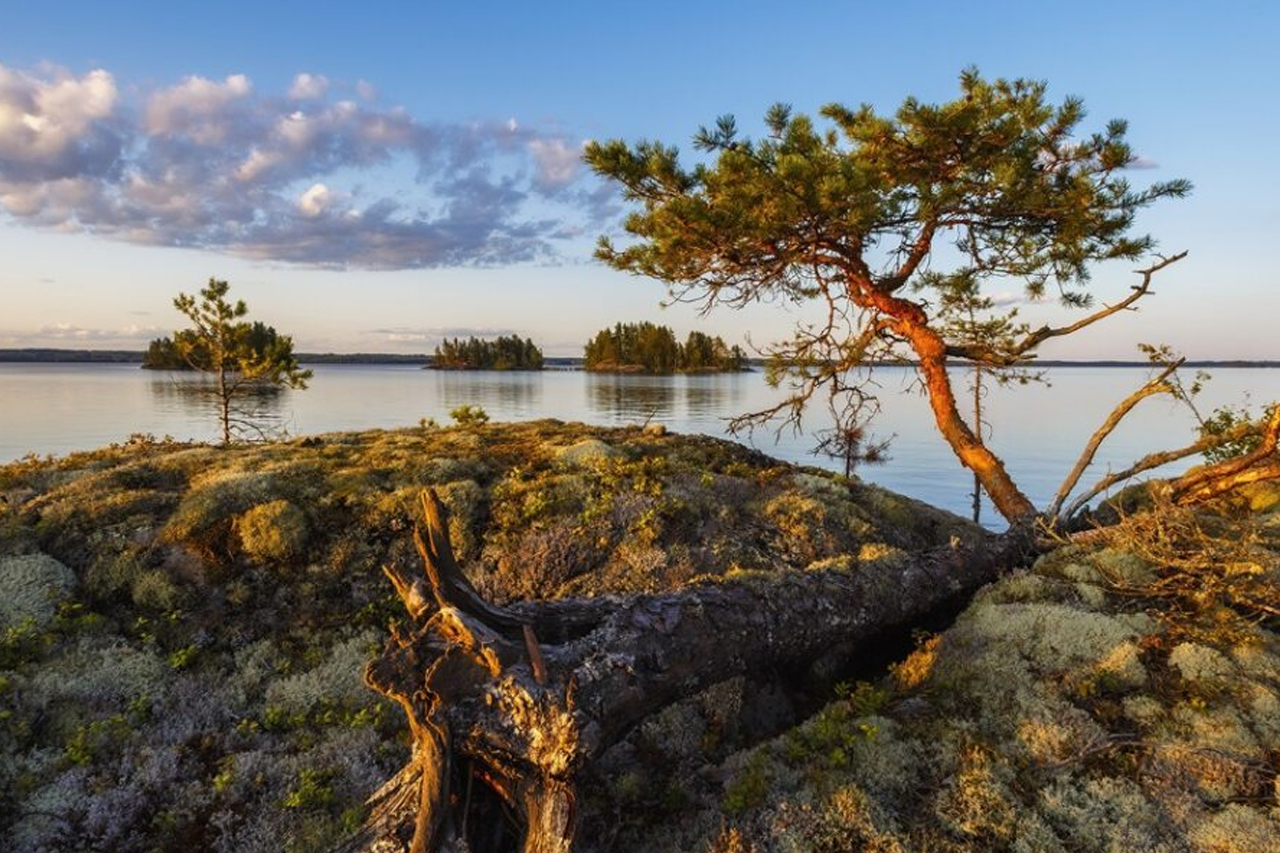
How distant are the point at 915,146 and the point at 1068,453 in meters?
36.6

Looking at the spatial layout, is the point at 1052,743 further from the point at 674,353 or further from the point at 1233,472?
the point at 674,353

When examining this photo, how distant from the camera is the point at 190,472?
43.4 feet

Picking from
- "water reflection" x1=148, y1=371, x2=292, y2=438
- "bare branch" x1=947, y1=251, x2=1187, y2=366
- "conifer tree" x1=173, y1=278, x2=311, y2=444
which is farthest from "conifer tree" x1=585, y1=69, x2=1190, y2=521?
"water reflection" x1=148, y1=371, x2=292, y2=438

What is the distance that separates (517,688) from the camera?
5555 millimetres

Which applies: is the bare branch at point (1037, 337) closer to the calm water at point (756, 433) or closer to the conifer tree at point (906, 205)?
the conifer tree at point (906, 205)

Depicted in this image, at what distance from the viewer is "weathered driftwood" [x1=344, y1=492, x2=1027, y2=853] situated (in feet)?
17.5

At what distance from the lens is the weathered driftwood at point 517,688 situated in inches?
210

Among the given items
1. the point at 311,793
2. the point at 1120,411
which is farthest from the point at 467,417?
the point at 1120,411

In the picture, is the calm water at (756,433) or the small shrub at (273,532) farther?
the calm water at (756,433)

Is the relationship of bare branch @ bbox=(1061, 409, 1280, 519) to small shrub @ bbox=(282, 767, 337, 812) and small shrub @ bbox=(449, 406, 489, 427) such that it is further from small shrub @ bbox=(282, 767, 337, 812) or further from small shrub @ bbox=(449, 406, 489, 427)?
small shrub @ bbox=(449, 406, 489, 427)

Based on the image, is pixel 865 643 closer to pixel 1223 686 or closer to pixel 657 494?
pixel 1223 686

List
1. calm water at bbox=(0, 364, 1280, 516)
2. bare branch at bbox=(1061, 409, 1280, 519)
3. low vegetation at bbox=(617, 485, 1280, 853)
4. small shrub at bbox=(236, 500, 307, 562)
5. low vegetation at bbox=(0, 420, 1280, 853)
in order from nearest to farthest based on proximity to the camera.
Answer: low vegetation at bbox=(617, 485, 1280, 853) < low vegetation at bbox=(0, 420, 1280, 853) < small shrub at bbox=(236, 500, 307, 562) < bare branch at bbox=(1061, 409, 1280, 519) < calm water at bbox=(0, 364, 1280, 516)

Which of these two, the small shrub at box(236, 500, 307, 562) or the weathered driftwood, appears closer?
the weathered driftwood

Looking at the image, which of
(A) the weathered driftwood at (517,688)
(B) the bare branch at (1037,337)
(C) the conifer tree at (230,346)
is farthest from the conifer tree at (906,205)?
(C) the conifer tree at (230,346)
